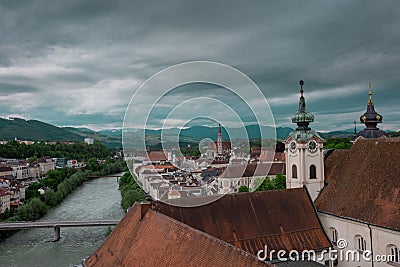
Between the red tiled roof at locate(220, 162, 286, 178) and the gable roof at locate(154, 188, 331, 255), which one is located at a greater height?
the red tiled roof at locate(220, 162, 286, 178)

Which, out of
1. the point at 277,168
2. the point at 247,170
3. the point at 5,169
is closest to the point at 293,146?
the point at 247,170

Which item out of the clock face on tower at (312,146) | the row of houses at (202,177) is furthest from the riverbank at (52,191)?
the clock face on tower at (312,146)

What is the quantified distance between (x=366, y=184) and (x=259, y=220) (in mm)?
5671

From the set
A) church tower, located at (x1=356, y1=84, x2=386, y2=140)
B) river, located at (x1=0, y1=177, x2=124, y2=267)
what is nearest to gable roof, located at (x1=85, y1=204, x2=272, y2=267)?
river, located at (x1=0, y1=177, x2=124, y2=267)

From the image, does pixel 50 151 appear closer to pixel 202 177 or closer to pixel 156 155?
pixel 202 177

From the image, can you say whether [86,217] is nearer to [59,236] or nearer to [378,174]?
[59,236]

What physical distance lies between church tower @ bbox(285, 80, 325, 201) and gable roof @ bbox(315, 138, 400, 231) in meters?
0.68

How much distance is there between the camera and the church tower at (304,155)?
74.2 feet

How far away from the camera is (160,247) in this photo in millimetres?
12883

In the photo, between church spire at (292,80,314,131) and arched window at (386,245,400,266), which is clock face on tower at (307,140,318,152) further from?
arched window at (386,245,400,266)

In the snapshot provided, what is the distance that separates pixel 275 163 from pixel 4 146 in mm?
91537

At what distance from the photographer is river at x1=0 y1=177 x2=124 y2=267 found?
32188 millimetres

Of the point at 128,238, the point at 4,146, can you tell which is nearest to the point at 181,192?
the point at 128,238

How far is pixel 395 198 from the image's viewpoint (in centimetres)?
1762
